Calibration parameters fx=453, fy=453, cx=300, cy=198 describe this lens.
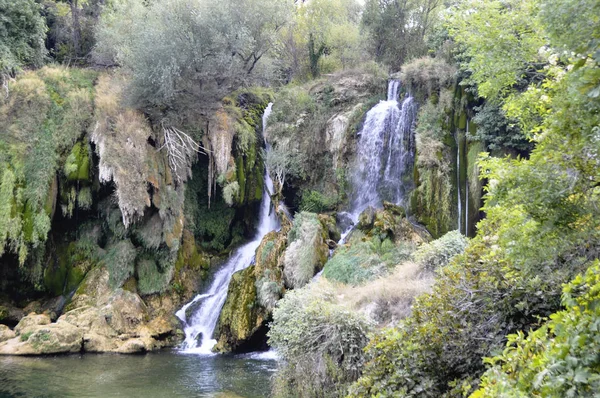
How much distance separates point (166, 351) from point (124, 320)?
7.63 feet

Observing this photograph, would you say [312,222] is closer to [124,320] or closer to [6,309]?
[124,320]

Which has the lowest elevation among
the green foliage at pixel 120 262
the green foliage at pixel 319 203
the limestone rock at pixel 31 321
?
the limestone rock at pixel 31 321

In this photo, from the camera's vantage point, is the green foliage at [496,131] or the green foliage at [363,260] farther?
the green foliage at [496,131]

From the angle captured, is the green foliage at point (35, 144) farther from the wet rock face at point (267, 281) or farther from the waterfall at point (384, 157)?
the waterfall at point (384, 157)

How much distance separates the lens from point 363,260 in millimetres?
14719

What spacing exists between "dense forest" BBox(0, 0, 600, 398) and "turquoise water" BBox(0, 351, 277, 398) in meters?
1.40

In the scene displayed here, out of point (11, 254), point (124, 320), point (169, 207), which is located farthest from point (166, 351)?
point (11, 254)

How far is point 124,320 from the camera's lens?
17.7 meters

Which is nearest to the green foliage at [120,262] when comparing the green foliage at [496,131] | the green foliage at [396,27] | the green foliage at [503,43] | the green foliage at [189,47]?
the green foliage at [189,47]

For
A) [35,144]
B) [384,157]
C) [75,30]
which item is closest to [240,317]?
[384,157]

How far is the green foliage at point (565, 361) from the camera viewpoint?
9.16 feet

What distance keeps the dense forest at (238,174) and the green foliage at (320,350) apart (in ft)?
0.14

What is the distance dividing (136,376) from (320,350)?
6869mm

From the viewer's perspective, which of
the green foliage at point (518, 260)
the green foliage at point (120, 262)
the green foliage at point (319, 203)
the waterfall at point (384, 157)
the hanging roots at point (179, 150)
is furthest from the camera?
the green foliage at point (319, 203)
